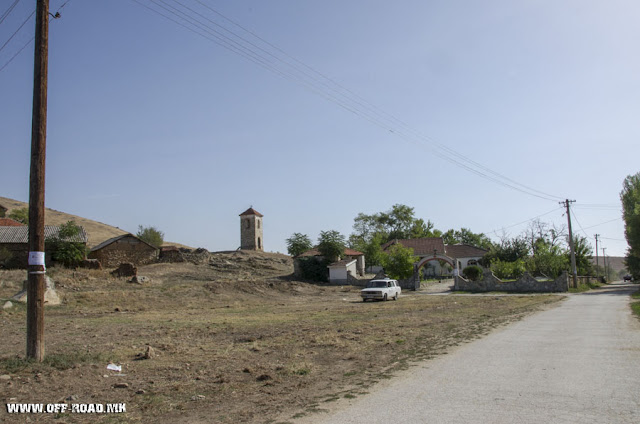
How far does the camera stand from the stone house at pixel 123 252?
4350 cm

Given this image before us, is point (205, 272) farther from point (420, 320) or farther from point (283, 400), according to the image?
point (283, 400)

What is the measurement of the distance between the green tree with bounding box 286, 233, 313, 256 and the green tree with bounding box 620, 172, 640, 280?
39253 mm

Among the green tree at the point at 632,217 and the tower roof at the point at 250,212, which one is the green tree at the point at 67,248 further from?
the green tree at the point at 632,217

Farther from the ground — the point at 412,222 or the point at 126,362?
the point at 412,222

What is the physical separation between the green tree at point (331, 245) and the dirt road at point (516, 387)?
139 ft

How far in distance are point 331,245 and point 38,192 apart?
46.7 m

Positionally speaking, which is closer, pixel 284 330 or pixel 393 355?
pixel 393 355

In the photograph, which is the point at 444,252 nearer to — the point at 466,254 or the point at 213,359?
the point at 466,254

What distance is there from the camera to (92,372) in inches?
353

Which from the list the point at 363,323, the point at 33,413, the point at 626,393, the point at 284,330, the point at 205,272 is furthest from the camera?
the point at 205,272

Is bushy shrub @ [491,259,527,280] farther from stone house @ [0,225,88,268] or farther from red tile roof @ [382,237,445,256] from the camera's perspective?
stone house @ [0,225,88,268]

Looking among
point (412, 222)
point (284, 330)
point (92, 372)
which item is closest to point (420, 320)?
point (284, 330)

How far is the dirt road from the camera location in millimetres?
6316

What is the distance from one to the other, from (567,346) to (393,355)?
4895 millimetres
